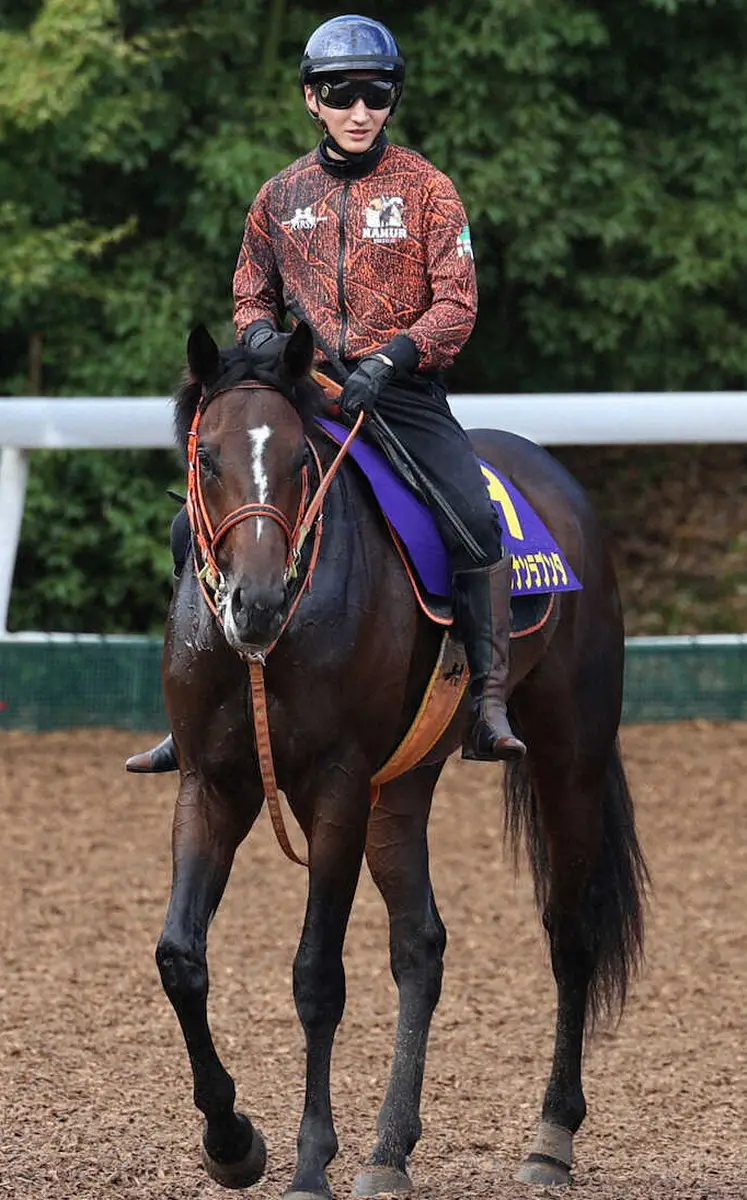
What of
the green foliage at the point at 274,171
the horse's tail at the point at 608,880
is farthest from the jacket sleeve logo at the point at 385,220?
the green foliage at the point at 274,171

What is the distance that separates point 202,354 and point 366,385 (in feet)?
1.61

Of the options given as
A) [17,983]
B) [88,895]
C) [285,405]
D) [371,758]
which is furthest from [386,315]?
[88,895]

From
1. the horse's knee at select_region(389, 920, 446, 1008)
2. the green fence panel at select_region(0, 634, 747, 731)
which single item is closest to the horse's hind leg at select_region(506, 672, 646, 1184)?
the horse's knee at select_region(389, 920, 446, 1008)

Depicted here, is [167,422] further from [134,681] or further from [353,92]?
[353,92]

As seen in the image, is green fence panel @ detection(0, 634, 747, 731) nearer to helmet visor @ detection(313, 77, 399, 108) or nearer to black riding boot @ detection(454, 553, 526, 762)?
black riding boot @ detection(454, 553, 526, 762)

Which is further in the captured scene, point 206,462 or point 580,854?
point 580,854

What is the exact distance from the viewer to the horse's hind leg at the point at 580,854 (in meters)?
6.18

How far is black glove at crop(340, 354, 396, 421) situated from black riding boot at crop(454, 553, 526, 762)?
550 mm

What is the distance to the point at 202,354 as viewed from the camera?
4.78 metres

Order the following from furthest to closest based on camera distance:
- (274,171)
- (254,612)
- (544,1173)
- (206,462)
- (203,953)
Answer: (274,171) → (544,1173) → (203,953) → (206,462) → (254,612)

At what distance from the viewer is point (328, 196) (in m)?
5.36

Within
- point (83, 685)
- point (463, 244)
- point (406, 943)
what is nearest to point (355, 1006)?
point (406, 943)

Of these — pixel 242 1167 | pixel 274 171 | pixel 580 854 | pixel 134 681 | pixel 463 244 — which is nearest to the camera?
pixel 242 1167

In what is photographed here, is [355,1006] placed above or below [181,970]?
below
